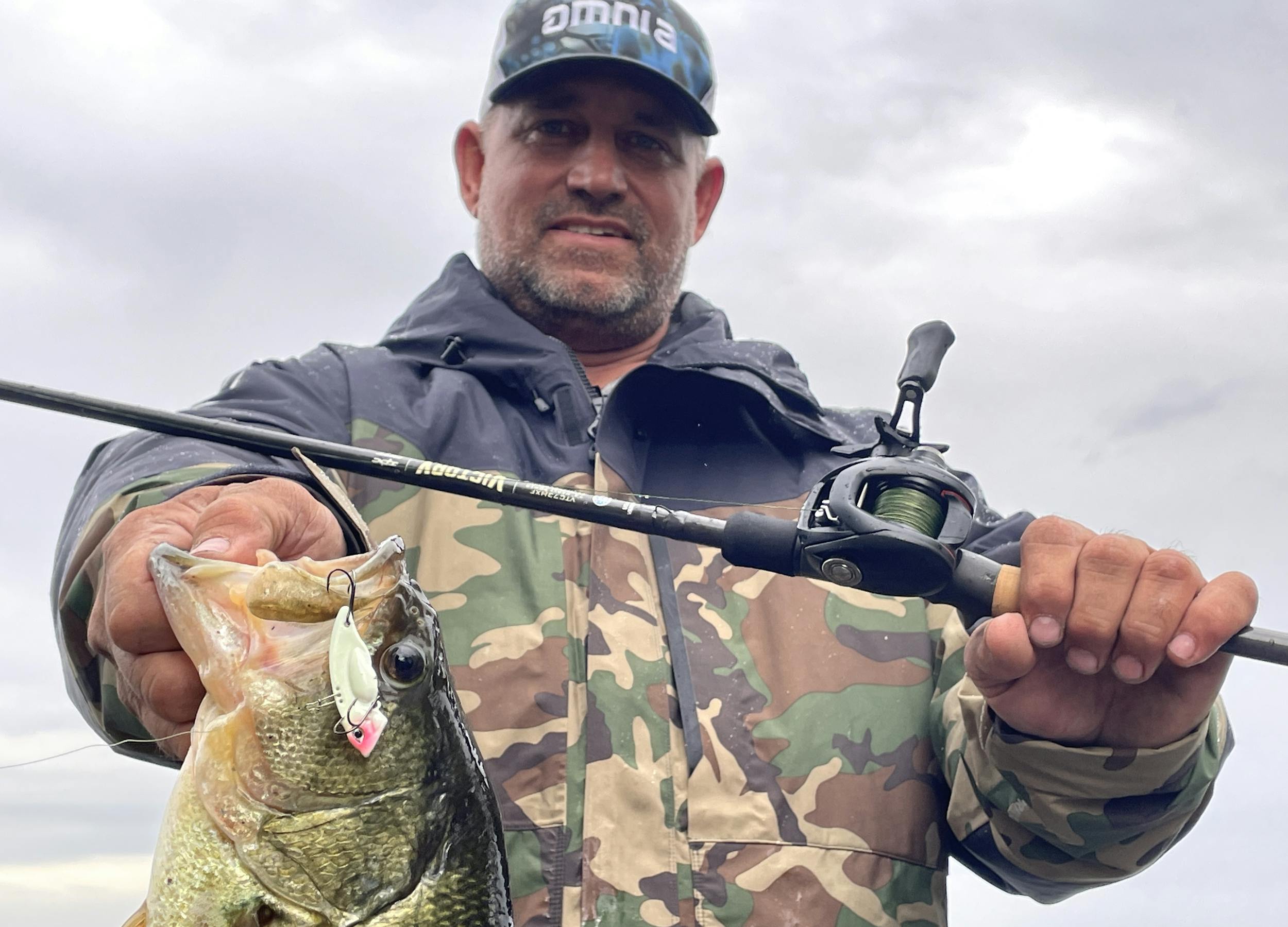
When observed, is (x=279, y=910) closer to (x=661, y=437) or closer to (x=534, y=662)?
(x=534, y=662)

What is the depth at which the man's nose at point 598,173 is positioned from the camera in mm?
4312

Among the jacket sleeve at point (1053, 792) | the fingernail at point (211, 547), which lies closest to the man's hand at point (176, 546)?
the fingernail at point (211, 547)

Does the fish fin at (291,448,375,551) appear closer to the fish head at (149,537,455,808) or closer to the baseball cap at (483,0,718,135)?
the fish head at (149,537,455,808)

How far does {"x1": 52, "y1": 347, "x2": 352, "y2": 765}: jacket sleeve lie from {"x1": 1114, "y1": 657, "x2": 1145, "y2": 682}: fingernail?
1.54m

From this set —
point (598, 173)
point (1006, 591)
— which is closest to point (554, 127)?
point (598, 173)

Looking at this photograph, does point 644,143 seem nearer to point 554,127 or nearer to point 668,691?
point 554,127

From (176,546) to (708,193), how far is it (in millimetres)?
3460

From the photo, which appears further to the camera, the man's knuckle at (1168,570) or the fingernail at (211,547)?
the man's knuckle at (1168,570)

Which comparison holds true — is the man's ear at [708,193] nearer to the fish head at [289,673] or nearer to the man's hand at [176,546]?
the man's hand at [176,546]

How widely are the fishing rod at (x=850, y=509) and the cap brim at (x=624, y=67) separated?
6.52 ft

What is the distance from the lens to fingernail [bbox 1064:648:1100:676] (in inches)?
95.5

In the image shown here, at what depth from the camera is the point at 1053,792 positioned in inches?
119

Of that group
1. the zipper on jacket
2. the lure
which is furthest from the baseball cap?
the lure

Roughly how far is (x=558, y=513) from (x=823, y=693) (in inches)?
43.6
